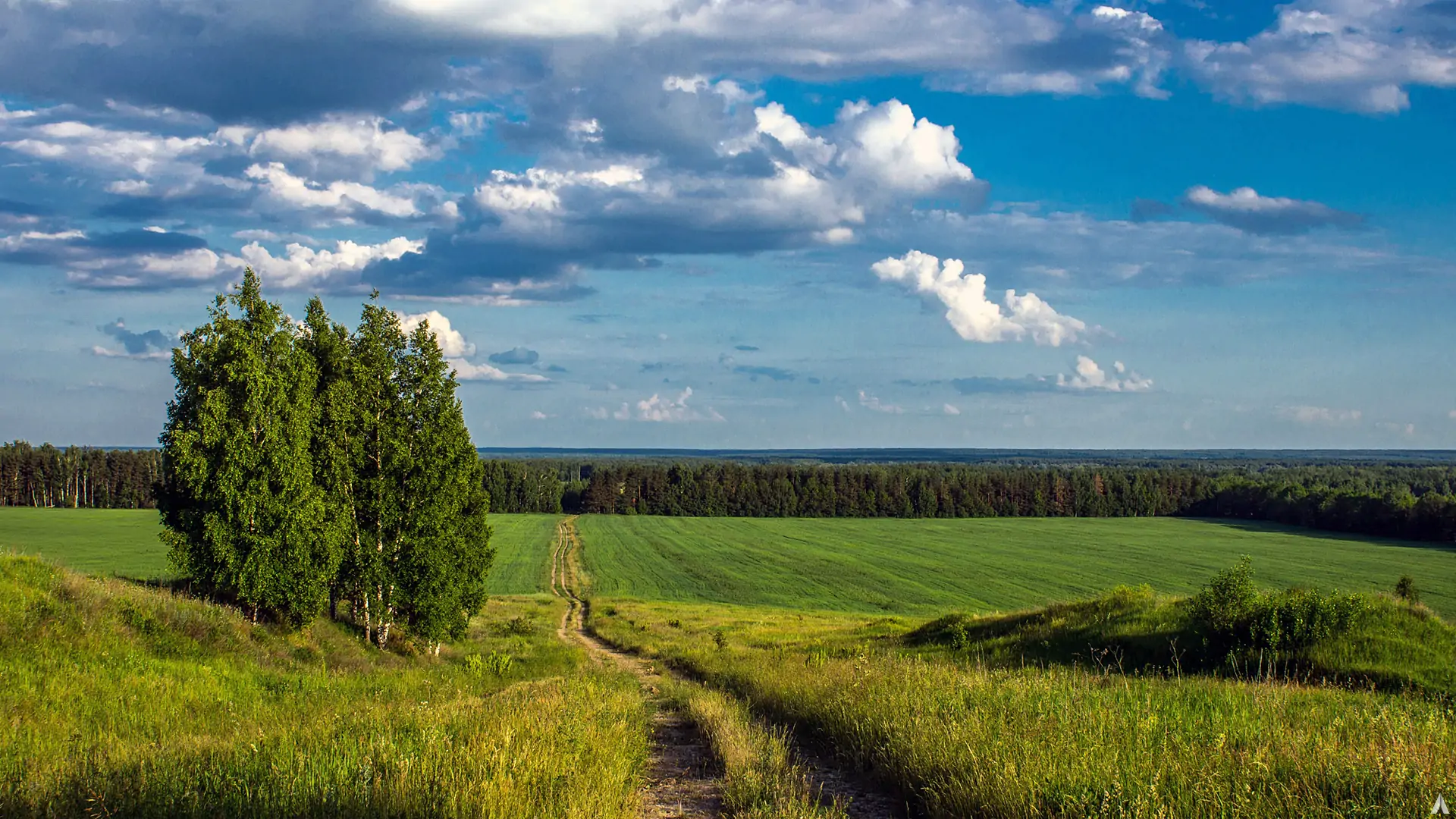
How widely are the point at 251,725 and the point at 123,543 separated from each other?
77829 mm

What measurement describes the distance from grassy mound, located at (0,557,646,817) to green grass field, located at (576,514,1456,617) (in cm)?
4101

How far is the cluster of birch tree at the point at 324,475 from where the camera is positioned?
2177cm

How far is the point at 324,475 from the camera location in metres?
25.2

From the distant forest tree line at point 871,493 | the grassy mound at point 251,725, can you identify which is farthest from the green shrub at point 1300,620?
the distant forest tree line at point 871,493

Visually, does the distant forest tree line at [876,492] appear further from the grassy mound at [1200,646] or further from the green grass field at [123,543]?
the grassy mound at [1200,646]

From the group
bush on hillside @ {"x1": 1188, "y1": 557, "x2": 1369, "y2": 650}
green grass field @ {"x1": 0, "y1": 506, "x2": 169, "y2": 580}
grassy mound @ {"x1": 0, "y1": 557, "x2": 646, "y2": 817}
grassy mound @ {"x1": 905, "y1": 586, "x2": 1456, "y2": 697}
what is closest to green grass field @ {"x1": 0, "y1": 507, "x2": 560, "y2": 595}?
green grass field @ {"x1": 0, "y1": 506, "x2": 169, "y2": 580}

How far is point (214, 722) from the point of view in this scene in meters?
11.4

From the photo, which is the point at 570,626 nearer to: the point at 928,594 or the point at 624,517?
the point at 928,594

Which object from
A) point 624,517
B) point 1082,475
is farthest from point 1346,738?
point 1082,475

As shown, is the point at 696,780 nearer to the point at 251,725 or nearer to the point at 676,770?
the point at 676,770

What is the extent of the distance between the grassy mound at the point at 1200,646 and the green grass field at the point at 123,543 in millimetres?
37543

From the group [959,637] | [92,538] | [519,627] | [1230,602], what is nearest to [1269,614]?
[1230,602]

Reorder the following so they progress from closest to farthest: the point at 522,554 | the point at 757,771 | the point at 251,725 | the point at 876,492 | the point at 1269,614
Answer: the point at 757,771
the point at 251,725
the point at 1269,614
the point at 522,554
the point at 876,492

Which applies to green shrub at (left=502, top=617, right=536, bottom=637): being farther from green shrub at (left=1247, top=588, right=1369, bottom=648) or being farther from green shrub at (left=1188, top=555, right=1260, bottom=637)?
green shrub at (left=1247, top=588, right=1369, bottom=648)
